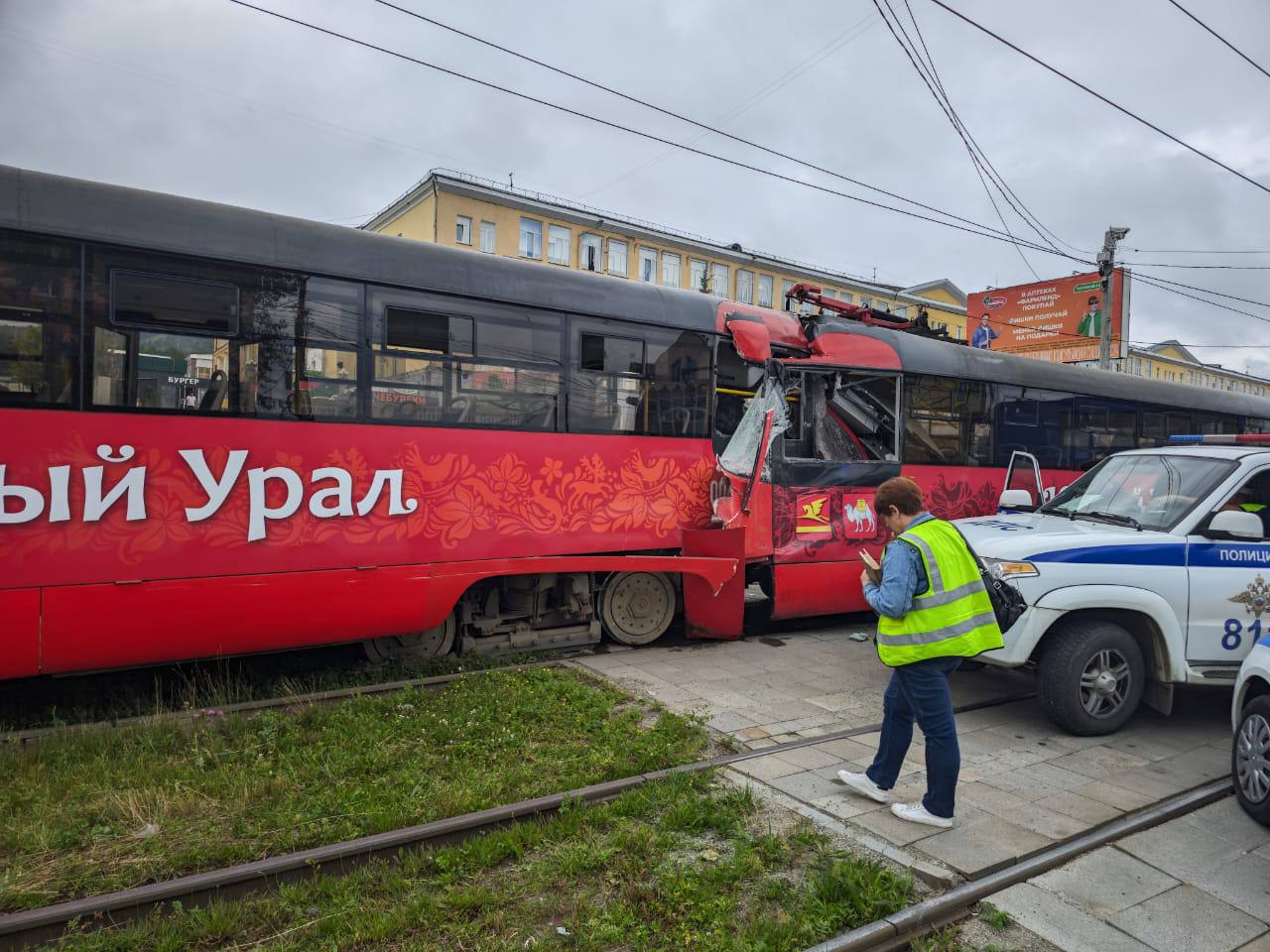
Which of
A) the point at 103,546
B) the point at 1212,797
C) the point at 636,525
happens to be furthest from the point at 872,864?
the point at 103,546

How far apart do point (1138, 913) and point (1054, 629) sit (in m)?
2.53

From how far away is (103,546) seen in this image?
4.97m

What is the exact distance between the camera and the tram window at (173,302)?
16.8 feet

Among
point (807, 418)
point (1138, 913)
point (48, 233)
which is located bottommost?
point (1138, 913)

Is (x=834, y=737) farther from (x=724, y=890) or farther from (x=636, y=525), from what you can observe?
(x=636, y=525)

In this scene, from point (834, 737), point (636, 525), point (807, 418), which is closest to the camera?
point (834, 737)

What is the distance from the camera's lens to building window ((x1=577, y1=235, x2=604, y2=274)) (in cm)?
4125

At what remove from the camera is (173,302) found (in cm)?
531

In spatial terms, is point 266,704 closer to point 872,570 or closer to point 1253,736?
point 872,570

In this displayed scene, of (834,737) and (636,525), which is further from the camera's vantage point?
(636,525)

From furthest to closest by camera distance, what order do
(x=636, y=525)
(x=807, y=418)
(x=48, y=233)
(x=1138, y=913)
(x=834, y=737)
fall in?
(x=807, y=418) → (x=636, y=525) → (x=834, y=737) → (x=48, y=233) → (x=1138, y=913)

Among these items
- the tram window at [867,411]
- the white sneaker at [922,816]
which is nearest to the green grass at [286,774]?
the white sneaker at [922,816]

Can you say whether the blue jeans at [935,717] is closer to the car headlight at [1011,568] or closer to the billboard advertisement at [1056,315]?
the car headlight at [1011,568]

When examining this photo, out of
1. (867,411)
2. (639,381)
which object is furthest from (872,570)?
(867,411)
